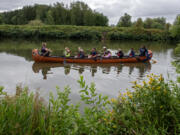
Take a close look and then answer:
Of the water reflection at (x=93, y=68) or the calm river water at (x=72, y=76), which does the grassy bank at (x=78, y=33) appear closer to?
the water reflection at (x=93, y=68)

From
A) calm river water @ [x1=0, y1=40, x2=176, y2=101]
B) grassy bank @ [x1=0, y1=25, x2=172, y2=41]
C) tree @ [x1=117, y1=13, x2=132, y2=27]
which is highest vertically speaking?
tree @ [x1=117, y1=13, x2=132, y2=27]

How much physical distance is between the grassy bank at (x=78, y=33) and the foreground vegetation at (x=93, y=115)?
46382mm

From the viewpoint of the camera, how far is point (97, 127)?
2797mm

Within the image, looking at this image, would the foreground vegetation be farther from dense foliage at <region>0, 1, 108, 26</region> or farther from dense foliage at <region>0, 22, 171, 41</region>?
dense foliage at <region>0, 1, 108, 26</region>

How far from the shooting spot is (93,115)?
2.99 m

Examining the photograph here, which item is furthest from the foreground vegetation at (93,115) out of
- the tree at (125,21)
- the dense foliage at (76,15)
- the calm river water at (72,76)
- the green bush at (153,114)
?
the tree at (125,21)

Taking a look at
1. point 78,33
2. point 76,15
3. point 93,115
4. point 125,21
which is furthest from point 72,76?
point 125,21

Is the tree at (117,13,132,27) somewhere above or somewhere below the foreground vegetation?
above

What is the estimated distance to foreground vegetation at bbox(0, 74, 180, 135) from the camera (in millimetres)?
2875

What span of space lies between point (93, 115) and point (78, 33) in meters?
48.1

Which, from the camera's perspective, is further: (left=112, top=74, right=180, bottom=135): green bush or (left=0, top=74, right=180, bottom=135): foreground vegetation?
(left=112, top=74, right=180, bottom=135): green bush

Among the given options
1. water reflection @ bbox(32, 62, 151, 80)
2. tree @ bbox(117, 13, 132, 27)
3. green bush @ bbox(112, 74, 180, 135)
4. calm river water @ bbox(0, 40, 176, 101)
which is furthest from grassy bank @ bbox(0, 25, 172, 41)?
green bush @ bbox(112, 74, 180, 135)

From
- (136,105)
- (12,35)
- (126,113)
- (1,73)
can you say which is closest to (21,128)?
(126,113)

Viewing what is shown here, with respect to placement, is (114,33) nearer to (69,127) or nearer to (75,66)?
(75,66)
